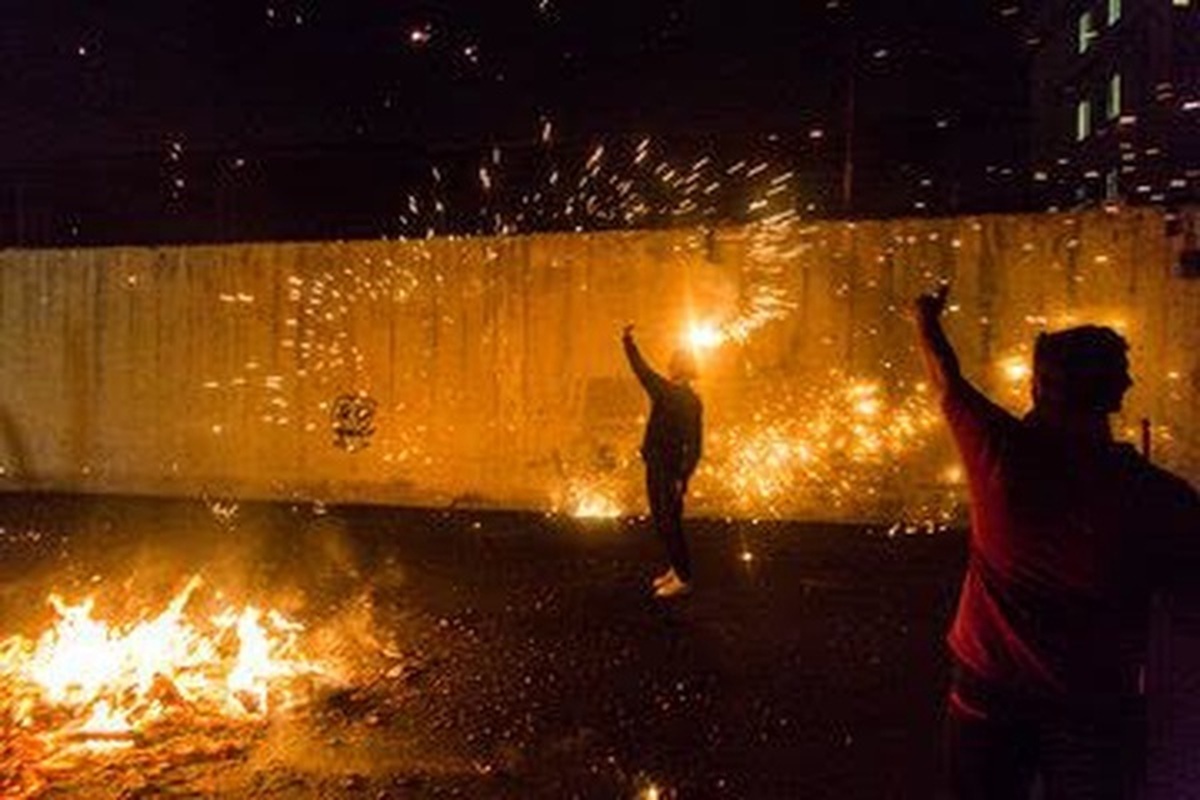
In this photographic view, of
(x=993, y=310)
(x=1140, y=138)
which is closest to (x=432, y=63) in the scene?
(x=993, y=310)

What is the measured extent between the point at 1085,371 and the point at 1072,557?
0.44 m

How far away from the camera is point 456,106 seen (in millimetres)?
17406

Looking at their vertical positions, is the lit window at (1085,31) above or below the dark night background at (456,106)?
above

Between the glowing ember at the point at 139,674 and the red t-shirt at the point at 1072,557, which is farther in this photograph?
the glowing ember at the point at 139,674

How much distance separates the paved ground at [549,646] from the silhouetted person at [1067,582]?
259 cm

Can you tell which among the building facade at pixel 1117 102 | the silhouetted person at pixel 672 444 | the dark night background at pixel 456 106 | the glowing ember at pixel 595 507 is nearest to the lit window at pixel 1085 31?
the building facade at pixel 1117 102

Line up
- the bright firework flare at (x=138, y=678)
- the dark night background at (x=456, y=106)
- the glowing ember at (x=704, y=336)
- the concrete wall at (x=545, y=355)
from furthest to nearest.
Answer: the dark night background at (x=456, y=106) < the glowing ember at (x=704, y=336) < the concrete wall at (x=545, y=355) < the bright firework flare at (x=138, y=678)

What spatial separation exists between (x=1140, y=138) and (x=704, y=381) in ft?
45.2

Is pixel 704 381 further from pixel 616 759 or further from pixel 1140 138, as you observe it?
pixel 1140 138

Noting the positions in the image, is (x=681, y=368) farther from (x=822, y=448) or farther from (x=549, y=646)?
(x=822, y=448)

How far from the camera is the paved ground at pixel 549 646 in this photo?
18.6 feet

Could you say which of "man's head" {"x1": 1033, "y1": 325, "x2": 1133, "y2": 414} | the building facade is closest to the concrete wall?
the building facade

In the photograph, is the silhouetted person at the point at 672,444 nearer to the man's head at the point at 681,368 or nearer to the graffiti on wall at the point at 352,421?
the man's head at the point at 681,368

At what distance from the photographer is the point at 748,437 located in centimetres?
1180
